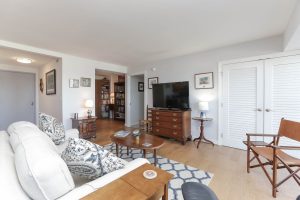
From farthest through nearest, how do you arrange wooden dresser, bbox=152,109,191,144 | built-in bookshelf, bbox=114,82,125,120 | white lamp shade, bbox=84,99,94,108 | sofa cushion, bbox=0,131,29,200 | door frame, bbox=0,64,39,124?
built-in bookshelf, bbox=114,82,125,120
door frame, bbox=0,64,39,124
white lamp shade, bbox=84,99,94,108
wooden dresser, bbox=152,109,191,144
sofa cushion, bbox=0,131,29,200

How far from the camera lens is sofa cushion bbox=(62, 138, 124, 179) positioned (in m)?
1.02

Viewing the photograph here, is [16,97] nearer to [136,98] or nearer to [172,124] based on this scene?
[136,98]

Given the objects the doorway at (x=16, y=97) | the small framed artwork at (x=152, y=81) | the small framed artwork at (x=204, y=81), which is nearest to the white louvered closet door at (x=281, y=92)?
the small framed artwork at (x=204, y=81)

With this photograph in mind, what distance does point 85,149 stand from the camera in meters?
1.04

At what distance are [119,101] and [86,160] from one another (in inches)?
254

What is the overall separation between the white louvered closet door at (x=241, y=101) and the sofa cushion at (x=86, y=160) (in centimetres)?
311

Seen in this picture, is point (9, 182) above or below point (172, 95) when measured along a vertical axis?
below

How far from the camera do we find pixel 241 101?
3266 millimetres

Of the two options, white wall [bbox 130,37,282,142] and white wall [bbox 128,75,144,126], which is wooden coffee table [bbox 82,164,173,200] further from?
white wall [bbox 128,75,144,126]

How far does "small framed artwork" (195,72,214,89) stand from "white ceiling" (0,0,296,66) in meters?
0.66

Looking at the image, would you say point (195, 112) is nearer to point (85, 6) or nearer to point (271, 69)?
point (271, 69)

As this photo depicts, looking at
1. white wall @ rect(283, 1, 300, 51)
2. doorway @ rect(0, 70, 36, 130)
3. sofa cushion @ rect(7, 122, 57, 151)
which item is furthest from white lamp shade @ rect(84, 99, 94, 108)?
white wall @ rect(283, 1, 300, 51)

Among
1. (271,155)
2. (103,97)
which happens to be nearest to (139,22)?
(271,155)

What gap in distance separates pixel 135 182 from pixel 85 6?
6.81ft
